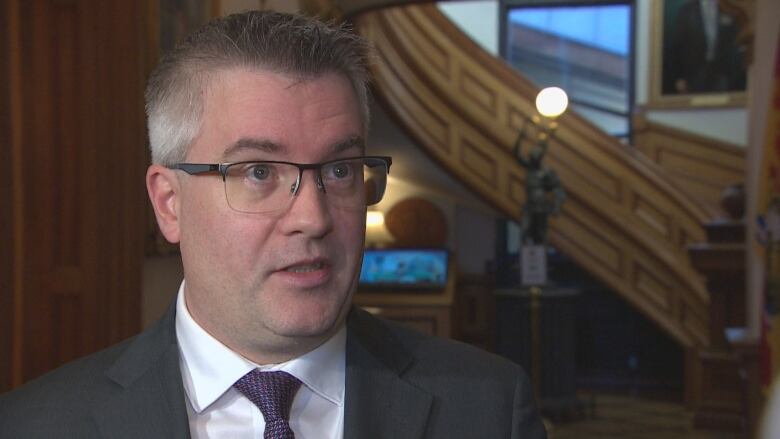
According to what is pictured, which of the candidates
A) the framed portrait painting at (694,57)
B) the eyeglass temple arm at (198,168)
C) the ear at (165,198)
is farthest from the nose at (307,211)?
the framed portrait painting at (694,57)

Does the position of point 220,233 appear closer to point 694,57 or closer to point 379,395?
point 379,395

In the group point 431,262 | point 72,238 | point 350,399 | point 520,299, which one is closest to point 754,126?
point 520,299

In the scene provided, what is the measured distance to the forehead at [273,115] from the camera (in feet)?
4.78

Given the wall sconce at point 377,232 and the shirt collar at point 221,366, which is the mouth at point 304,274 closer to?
the shirt collar at point 221,366

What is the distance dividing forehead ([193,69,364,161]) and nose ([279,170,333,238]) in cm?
4

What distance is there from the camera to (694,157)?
33.9ft

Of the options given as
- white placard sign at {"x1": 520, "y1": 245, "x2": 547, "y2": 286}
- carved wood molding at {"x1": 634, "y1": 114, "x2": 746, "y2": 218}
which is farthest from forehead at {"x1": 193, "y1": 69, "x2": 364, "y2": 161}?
carved wood molding at {"x1": 634, "y1": 114, "x2": 746, "y2": 218}

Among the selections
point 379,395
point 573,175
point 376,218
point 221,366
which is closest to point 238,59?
point 221,366

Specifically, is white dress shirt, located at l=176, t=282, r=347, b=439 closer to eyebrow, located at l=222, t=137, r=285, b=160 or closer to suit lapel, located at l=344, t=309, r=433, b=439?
suit lapel, located at l=344, t=309, r=433, b=439

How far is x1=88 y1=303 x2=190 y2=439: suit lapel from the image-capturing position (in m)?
1.53

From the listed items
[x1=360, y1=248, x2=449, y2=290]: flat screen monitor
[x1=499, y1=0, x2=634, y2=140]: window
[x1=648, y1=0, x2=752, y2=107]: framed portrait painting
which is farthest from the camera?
[x1=499, y1=0, x2=634, y2=140]: window

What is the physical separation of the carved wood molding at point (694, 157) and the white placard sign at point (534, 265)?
11.4 feet

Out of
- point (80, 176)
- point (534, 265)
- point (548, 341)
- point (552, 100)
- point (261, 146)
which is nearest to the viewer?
point (261, 146)

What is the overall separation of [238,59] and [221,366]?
1.69 ft
